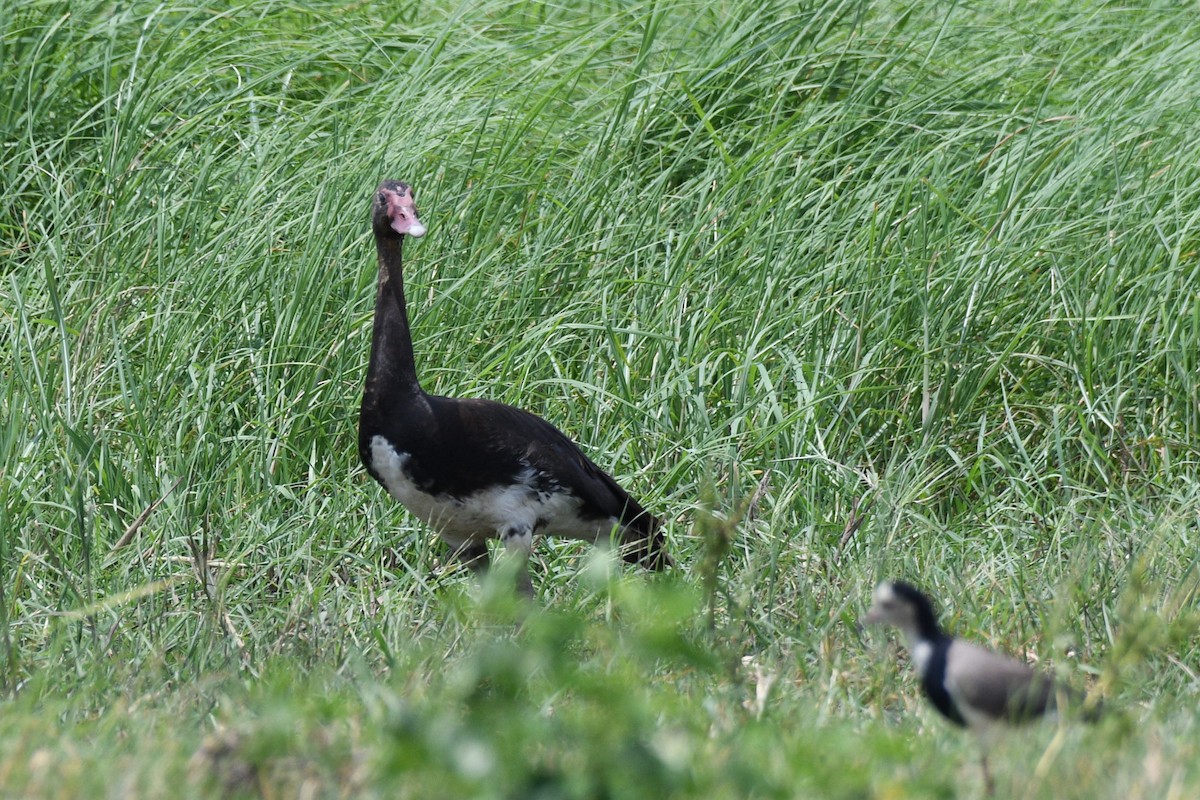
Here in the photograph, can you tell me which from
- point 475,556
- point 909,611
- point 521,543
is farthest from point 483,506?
point 909,611

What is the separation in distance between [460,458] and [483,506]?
188mm

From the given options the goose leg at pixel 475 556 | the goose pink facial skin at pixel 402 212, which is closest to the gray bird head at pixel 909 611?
the goose pink facial skin at pixel 402 212

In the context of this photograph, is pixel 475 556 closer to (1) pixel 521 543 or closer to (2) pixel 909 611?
(1) pixel 521 543

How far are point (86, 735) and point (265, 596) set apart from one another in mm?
1675

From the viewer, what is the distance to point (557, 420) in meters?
5.94

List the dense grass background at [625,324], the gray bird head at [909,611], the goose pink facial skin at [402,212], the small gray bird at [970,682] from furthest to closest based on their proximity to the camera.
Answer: the goose pink facial skin at [402,212] < the dense grass background at [625,324] < the gray bird head at [909,611] < the small gray bird at [970,682]

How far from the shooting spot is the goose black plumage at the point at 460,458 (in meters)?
4.69

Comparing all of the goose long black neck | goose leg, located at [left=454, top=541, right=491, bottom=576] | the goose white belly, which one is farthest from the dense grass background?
the goose long black neck

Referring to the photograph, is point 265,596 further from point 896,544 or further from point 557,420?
point 896,544

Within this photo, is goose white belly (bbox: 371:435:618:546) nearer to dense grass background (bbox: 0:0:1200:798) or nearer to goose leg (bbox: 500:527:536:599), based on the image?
goose leg (bbox: 500:527:536:599)

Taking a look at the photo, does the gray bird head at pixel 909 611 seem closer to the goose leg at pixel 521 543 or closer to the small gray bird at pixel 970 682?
the small gray bird at pixel 970 682

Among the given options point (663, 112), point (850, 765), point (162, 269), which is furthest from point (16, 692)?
point (663, 112)

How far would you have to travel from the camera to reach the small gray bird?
9.57 feet

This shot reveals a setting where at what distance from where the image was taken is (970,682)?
292 centimetres
